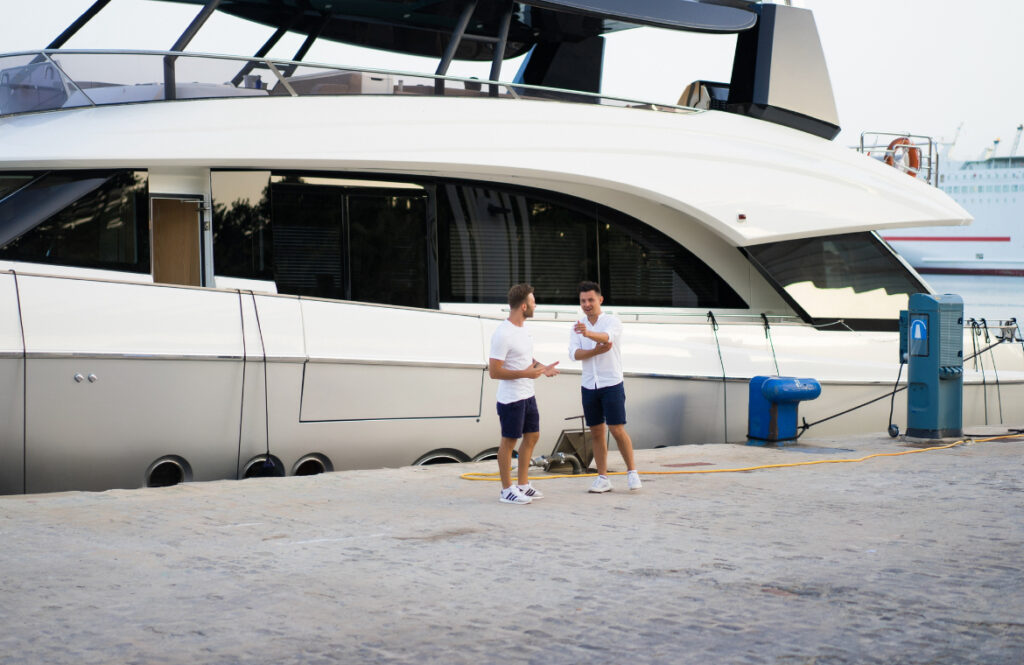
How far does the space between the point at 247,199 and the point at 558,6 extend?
11.0 feet

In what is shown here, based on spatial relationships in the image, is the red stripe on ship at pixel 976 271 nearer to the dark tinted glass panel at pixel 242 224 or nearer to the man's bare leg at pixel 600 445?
the dark tinted glass panel at pixel 242 224

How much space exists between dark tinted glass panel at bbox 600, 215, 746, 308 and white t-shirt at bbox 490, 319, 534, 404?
3.38 m

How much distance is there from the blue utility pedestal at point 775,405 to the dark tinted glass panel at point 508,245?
1867 mm

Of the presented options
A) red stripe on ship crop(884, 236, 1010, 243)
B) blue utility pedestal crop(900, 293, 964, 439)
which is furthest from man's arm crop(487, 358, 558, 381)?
red stripe on ship crop(884, 236, 1010, 243)

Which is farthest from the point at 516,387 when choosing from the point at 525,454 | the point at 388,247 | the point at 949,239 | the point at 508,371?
the point at 949,239

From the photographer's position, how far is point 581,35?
10992 mm

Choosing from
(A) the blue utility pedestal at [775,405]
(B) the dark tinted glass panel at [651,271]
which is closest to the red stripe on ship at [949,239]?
(B) the dark tinted glass panel at [651,271]

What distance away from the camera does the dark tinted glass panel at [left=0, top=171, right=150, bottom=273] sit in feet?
25.2

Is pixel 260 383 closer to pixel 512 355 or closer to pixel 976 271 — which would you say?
pixel 512 355

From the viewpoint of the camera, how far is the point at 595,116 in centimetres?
981

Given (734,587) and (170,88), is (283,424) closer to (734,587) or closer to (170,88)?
(170,88)

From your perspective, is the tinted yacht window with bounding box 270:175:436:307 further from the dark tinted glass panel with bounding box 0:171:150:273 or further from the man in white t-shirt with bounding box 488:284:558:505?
the man in white t-shirt with bounding box 488:284:558:505

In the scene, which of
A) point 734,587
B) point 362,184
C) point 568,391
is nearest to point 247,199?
point 362,184

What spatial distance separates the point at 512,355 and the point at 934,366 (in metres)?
4.98
